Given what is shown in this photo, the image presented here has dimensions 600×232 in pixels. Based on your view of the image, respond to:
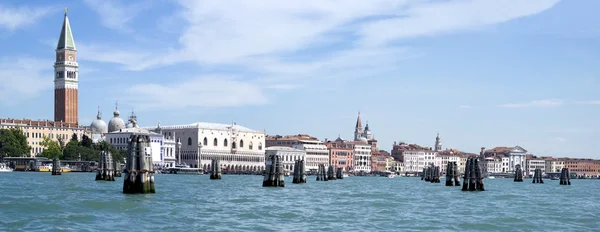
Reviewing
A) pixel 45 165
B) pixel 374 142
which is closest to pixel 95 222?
pixel 45 165

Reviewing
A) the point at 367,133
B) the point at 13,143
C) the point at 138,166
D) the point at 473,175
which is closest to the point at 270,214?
the point at 138,166

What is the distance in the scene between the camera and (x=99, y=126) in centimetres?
13562

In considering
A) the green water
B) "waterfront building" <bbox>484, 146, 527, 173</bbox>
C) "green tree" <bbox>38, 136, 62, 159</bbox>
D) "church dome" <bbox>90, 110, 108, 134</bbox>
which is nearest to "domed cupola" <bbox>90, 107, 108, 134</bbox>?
"church dome" <bbox>90, 110, 108, 134</bbox>

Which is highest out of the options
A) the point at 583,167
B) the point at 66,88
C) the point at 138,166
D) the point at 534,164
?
the point at 66,88

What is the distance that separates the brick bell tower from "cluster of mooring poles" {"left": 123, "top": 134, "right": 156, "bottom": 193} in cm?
9438

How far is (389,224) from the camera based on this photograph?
27859 millimetres

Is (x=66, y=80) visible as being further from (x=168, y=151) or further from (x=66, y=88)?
(x=168, y=151)

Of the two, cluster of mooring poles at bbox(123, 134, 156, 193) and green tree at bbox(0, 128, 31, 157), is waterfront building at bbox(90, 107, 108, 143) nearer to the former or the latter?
green tree at bbox(0, 128, 31, 157)

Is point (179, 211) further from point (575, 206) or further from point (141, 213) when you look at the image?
point (575, 206)

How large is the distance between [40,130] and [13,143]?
1477cm

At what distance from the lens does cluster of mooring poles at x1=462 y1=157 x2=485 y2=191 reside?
49744 millimetres

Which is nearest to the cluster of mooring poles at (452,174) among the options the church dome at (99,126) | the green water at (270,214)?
the green water at (270,214)

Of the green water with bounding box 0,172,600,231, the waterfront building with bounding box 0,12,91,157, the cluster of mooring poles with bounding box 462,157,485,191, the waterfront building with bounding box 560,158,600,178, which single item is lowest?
the waterfront building with bounding box 560,158,600,178

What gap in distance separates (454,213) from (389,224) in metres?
5.14
